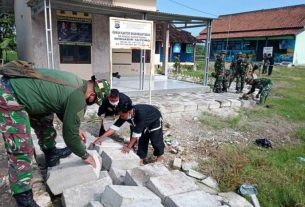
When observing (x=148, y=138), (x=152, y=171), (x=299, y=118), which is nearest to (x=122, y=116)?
(x=148, y=138)

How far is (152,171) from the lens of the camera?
3176 millimetres

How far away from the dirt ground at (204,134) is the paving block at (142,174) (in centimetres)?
108

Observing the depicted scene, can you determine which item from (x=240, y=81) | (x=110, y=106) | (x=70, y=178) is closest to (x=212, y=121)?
(x=110, y=106)

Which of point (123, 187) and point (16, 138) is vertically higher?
point (16, 138)

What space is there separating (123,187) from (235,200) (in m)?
1.44

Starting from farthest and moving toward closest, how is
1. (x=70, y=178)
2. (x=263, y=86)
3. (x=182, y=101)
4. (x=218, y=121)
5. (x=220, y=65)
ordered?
(x=220, y=65) → (x=263, y=86) → (x=182, y=101) → (x=218, y=121) → (x=70, y=178)

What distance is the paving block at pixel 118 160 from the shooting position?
3.54 metres

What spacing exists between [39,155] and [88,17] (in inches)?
316

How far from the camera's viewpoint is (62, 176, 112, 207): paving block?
110 inches

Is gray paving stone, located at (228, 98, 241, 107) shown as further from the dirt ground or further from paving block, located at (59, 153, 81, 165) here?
paving block, located at (59, 153, 81, 165)

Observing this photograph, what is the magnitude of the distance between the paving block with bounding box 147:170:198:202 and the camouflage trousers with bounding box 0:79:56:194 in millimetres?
1208

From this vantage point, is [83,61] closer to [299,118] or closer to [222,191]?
[299,118]

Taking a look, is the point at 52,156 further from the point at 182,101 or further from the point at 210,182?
the point at 182,101

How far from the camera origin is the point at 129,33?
6551 millimetres
